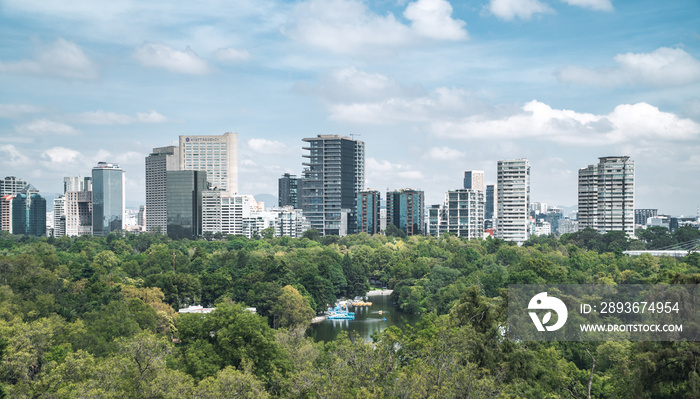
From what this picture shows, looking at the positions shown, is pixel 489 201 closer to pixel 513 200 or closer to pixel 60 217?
pixel 513 200

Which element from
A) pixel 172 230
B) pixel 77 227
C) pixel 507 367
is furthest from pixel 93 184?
pixel 507 367

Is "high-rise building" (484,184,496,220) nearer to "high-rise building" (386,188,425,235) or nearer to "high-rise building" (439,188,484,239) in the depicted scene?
"high-rise building" (386,188,425,235)

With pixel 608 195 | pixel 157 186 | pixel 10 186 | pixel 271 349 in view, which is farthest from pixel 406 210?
pixel 10 186

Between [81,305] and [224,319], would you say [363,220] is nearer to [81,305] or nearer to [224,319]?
[81,305]

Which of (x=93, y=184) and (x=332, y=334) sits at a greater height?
(x=93, y=184)

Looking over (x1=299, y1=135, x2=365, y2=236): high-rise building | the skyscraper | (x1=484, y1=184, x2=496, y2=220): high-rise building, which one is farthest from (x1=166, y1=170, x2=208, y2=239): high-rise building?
(x1=484, y1=184, x2=496, y2=220): high-rise building
